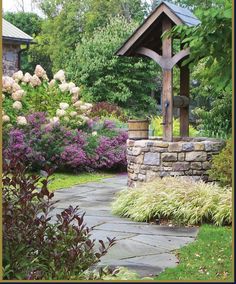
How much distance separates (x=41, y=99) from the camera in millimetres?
13219

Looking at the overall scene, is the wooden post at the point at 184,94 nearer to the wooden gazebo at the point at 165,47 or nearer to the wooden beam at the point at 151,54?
the wooden gazebo at the point at 165,47

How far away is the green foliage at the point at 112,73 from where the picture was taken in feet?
64.8

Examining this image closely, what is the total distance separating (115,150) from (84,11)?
12.9 meters

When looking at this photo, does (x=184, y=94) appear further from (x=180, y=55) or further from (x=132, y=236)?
(x=132, y=236)

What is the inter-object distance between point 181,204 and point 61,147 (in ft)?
16.3

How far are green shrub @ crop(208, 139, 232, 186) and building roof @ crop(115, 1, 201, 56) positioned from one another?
188 cm

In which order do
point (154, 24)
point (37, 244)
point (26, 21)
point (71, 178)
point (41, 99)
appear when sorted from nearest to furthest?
point (37, 244) → point (154, 24) → point (71, 178) → point (41, 99) → point (26, 21)

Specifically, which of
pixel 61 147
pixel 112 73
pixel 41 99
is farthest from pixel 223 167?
pixel 112 73

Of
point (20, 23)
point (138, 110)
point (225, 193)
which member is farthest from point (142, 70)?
point (225, 193)

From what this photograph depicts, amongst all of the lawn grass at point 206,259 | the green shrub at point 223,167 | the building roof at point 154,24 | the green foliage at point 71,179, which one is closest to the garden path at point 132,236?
the lawn grass at point 206,259

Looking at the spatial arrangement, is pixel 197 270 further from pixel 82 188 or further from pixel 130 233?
pixel 82 188

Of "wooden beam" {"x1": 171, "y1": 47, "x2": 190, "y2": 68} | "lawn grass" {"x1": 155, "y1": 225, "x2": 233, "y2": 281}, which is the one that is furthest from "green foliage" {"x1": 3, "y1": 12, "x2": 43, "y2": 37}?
"lawn grass" {"x1": 155, "y1": 225, "x2": 233, "y2": 281}

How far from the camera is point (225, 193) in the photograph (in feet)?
24.3

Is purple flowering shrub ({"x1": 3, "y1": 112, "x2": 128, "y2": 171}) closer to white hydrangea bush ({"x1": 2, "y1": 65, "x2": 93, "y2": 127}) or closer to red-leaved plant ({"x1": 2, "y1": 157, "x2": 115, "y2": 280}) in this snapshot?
white hydrangea bush ({"x1": 2, "y1": 65, "x2": 93, "y2": 127})
